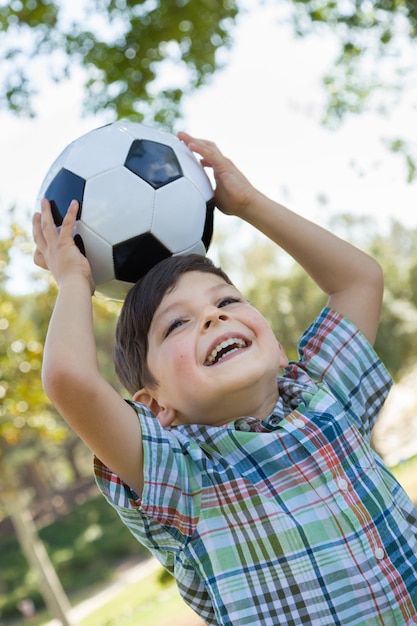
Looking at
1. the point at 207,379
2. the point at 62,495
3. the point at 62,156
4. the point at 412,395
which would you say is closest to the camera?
the point at 207,379

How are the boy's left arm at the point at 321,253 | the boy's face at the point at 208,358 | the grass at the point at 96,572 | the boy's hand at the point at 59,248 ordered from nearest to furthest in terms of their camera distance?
the boy's face at the point at 208,358 < the boy's hand at the point at 59,248 < the boy's left arm at the point at 321,253 < the grass at the point at 96,572

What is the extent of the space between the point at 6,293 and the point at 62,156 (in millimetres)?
8121

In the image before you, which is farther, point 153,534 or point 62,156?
point 62,156

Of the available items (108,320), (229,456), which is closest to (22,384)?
(108,320)

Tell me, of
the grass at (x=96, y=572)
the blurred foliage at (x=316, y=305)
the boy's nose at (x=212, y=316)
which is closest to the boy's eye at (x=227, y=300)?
the boy's nose at (x=212, y=316)

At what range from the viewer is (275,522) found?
2143mm

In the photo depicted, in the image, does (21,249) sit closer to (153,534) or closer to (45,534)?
(153,534)

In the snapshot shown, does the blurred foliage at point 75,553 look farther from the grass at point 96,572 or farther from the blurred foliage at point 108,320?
the blurred foliage at point 108,320

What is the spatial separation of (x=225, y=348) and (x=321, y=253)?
0.73 meters

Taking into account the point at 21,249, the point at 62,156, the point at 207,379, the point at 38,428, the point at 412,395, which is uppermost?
the point at 62,156

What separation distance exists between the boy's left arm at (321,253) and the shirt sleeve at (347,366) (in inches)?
4.4

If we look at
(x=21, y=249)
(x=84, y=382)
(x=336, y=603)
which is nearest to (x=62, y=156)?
(x=84, y=382)

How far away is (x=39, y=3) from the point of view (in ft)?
26.7

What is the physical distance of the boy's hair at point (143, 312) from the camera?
8.20 feet
